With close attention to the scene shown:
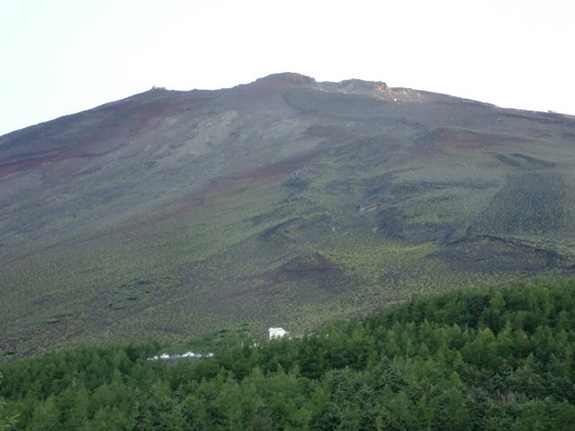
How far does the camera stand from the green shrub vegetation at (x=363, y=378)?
17.2 m

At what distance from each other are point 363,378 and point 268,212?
30930 millimetres

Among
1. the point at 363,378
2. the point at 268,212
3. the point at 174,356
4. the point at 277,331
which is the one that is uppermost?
the point at 268,212

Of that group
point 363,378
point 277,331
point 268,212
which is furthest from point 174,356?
point 268,212

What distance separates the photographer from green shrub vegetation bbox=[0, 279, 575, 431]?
17.2m

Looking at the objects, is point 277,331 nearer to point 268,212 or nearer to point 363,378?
point 363,378

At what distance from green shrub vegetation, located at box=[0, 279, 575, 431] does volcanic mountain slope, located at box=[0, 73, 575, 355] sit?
7.68 metres

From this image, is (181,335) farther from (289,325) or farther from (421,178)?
(421,178)

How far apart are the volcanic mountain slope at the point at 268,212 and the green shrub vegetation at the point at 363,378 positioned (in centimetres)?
768

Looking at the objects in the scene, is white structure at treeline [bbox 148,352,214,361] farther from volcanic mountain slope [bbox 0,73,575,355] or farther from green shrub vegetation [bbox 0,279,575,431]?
volcanic mountain slope [bbox 0,73,575,355]

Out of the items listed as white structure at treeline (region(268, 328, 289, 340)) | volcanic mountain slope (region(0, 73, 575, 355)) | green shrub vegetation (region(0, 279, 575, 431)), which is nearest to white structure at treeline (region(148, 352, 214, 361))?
green shrub vegetation (region(0, 279, 575, 431))

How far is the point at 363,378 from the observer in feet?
65.1

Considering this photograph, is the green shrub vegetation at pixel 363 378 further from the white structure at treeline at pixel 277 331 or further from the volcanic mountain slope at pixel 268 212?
the volcanic mountain slope at pixel 268 212

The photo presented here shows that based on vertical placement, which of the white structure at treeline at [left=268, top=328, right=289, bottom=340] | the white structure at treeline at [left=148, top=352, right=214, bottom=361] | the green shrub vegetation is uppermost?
the green shrub vegetation

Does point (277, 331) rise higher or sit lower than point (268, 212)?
lower
